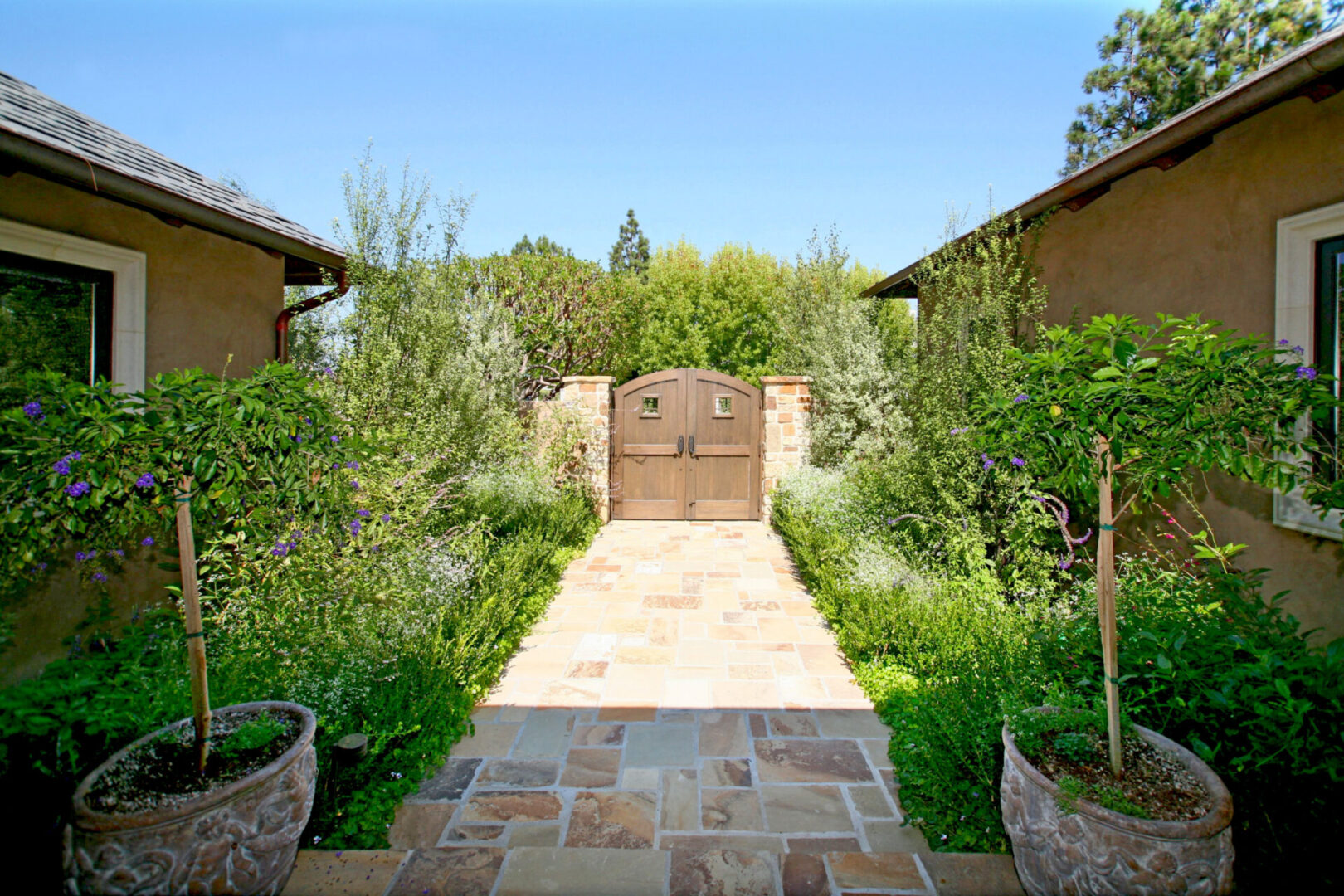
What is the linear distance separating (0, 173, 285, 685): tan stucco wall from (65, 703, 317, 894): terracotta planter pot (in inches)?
82.0

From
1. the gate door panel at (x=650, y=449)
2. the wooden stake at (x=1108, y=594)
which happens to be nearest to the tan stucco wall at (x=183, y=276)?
the gate door panel at (x=650, y=449)

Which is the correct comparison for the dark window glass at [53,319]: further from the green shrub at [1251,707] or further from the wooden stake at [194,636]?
the green shrub at [1251,707]

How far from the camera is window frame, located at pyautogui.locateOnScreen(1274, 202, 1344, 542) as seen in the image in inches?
123

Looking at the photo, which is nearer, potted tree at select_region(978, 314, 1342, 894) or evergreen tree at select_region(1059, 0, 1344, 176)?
potted tree at select_region(978, 314, 1342, 894)

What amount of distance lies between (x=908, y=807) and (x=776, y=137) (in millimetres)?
8358

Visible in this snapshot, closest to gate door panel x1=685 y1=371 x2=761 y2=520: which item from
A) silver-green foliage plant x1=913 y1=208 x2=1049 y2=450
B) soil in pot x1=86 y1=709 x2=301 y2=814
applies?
silver-green foliage plant x1=913 y1=208 x2=1049 y2=450

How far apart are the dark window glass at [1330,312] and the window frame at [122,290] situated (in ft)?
20.4

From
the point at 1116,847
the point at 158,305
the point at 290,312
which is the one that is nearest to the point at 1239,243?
the point at 1116,847

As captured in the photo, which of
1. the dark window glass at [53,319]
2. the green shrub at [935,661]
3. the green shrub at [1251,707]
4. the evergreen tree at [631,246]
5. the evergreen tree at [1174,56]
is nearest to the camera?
the green shrub at [1251,707]

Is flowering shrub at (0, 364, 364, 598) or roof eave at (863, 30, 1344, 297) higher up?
roof eave at (863, 30, 1344, 297)

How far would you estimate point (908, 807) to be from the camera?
2639 millimetres

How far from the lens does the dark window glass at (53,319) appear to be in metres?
3.32

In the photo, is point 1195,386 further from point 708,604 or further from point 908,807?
point 708,604

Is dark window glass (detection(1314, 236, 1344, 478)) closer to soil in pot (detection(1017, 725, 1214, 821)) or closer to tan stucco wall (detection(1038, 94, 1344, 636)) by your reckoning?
tan stucco wall (detection(1038, 94, 1344, 636))
